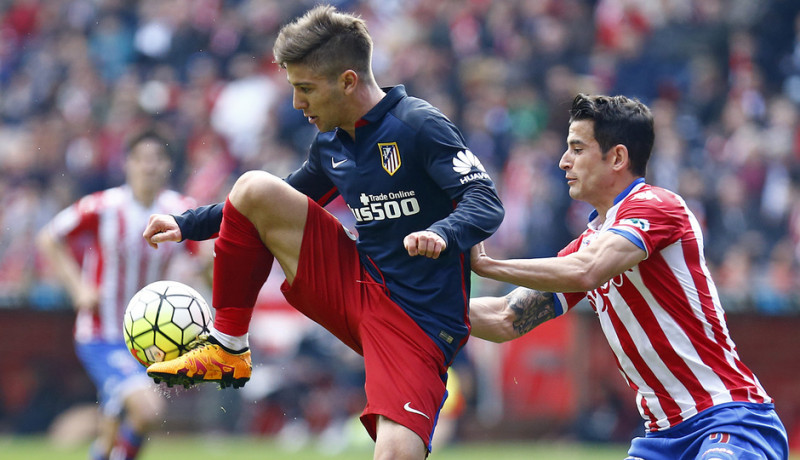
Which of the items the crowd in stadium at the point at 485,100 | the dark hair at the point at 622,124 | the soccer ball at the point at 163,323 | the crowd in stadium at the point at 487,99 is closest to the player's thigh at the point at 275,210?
the soccer ball at the point at 163,323

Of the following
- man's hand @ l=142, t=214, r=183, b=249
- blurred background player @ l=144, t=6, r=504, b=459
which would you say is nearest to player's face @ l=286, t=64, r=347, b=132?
blurred background player @ l=144, t=6, r=504, b=459

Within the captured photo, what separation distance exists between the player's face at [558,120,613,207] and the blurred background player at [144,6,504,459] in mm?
408

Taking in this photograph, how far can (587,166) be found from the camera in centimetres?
499

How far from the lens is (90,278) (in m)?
8.56

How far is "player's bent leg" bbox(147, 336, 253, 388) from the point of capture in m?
4.94

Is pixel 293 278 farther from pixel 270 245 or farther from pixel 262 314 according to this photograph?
pixel 262 314

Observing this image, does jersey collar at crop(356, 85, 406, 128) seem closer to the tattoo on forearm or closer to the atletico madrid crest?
the atletico madrid crest

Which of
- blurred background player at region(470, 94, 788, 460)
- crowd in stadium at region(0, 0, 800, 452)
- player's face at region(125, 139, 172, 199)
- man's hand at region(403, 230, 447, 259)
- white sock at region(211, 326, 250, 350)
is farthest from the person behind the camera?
crowd in stadium at region(0, 0, 800, 452)

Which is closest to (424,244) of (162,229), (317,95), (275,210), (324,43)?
(275,210)

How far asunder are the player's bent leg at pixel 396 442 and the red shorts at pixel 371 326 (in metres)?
0.03

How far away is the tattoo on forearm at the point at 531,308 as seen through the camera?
542 centimetres

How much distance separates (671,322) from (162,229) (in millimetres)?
2376

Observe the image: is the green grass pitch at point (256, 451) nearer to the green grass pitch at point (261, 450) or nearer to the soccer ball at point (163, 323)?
the green grass pitch at point (261, 450)

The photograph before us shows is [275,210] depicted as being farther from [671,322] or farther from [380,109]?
[671,322]
